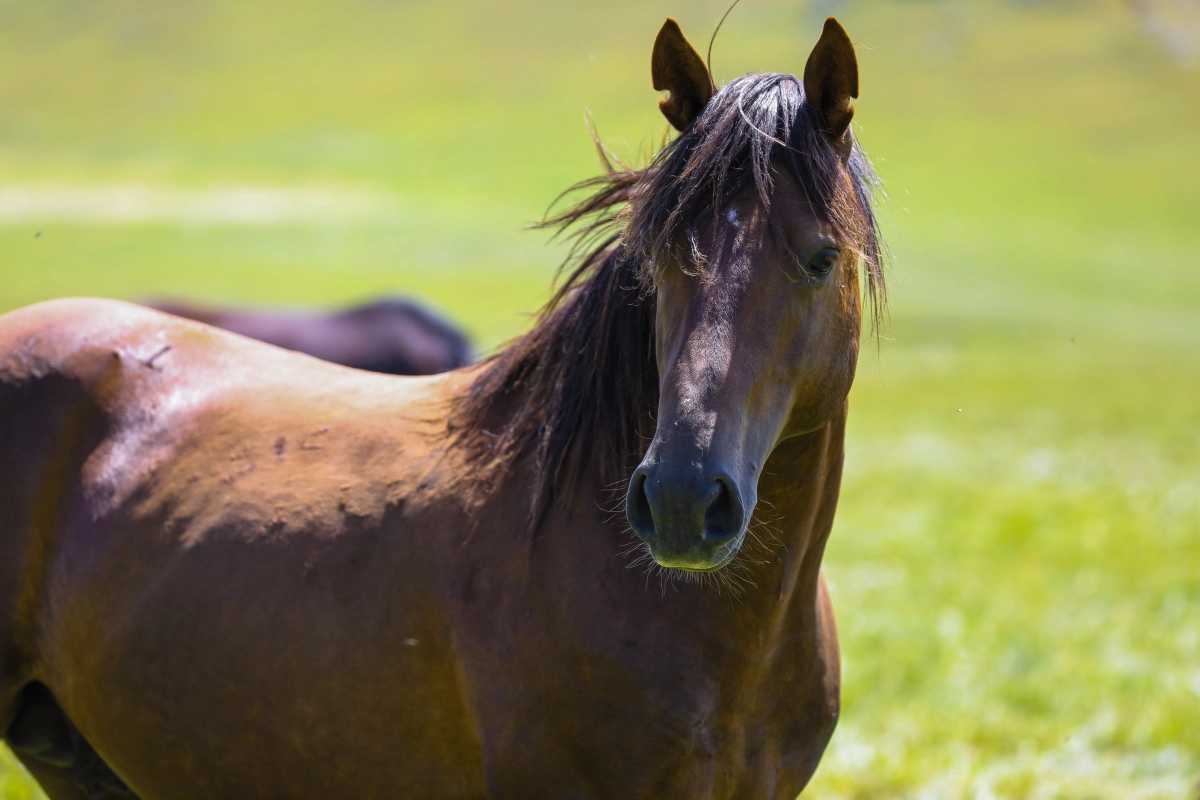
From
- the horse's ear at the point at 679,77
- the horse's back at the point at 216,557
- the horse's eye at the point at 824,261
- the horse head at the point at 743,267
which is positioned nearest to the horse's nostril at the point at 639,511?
the horse head at the point at 743,267

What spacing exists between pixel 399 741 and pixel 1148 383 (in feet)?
76.0

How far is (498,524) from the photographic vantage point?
270 cm

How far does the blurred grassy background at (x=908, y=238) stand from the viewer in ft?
19.7

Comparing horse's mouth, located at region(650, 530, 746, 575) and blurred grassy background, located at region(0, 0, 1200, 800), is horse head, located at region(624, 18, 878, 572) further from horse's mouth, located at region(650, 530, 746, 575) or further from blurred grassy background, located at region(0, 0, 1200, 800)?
blurred grassy background, located at region(0, 0, 1200, 800)

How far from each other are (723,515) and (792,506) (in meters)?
0.57

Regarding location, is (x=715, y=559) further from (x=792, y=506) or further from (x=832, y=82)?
(x=832, y=82)

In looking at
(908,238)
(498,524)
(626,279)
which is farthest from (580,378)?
(908,238)

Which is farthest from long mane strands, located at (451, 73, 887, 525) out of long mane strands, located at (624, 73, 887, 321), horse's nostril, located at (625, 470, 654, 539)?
horse's nostril, located at (625, 470, 654, 539)

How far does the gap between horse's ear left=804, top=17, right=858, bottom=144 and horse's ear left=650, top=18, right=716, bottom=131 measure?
0.25 meters

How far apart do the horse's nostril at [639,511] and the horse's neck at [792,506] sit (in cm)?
50

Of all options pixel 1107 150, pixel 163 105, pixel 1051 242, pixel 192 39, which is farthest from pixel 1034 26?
pixel 192 39

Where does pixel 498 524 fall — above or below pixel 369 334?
below

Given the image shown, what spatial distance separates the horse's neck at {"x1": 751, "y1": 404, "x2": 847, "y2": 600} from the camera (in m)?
2.58

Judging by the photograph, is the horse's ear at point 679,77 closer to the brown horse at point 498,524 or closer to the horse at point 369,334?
the brown horse at point 498,524
